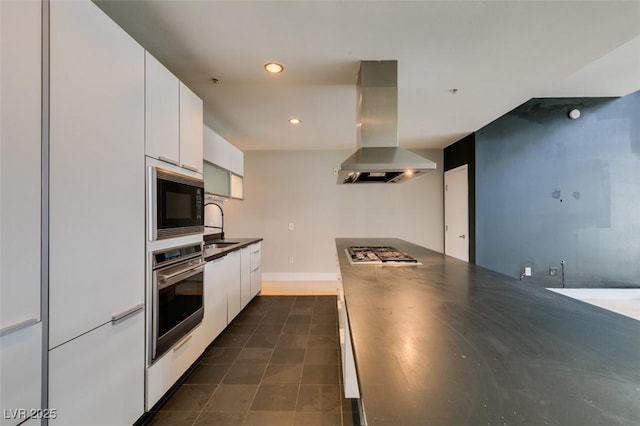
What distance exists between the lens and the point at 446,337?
834 millimetres

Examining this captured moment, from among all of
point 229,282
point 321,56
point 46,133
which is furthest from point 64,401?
point 321,56

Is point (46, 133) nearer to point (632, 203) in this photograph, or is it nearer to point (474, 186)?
point (474, 186)

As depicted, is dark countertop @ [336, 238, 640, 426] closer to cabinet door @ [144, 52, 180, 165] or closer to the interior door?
cabinet door @ [144, 52, 180, 165]

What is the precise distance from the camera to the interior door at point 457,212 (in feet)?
14.5

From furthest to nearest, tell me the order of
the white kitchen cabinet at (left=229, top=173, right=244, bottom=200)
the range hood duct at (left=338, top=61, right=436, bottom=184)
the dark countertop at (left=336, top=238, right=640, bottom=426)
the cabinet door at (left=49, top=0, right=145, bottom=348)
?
the white kitchen cabinet at (left=229, top=173, right=244, bottom=200)
the range hood duct at (left=338, top=61, right=436, bottom=184)
the cabinet door at (left=49, top=0, right=145, bottom=348)
the dark countertop at (left=336, top=238, right=640, bottom=426)

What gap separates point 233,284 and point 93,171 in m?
1.97

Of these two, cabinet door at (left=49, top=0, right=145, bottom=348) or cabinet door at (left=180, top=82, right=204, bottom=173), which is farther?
cabinet door at (left=180, top=82, right=204, bottom=173)

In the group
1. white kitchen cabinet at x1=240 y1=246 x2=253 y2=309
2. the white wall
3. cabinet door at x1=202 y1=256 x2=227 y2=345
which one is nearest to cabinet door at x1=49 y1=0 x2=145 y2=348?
cabinet door at x1=202 y1=256 x2=227 y2=345

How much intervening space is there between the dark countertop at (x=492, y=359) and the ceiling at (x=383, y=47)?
1.61 meters

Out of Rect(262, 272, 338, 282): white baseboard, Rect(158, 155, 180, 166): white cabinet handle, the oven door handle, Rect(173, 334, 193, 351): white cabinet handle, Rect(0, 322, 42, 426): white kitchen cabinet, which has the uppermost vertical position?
Rect(158, 155, 180, 166): white cabinet handle

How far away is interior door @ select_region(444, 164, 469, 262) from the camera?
14.5 ft

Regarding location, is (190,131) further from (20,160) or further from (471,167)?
(471,167)

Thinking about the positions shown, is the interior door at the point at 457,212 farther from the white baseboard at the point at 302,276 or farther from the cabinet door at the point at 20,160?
the cabinet door at the point at 20,160

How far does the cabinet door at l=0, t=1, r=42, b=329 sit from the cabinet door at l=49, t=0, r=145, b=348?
0.20 feet
